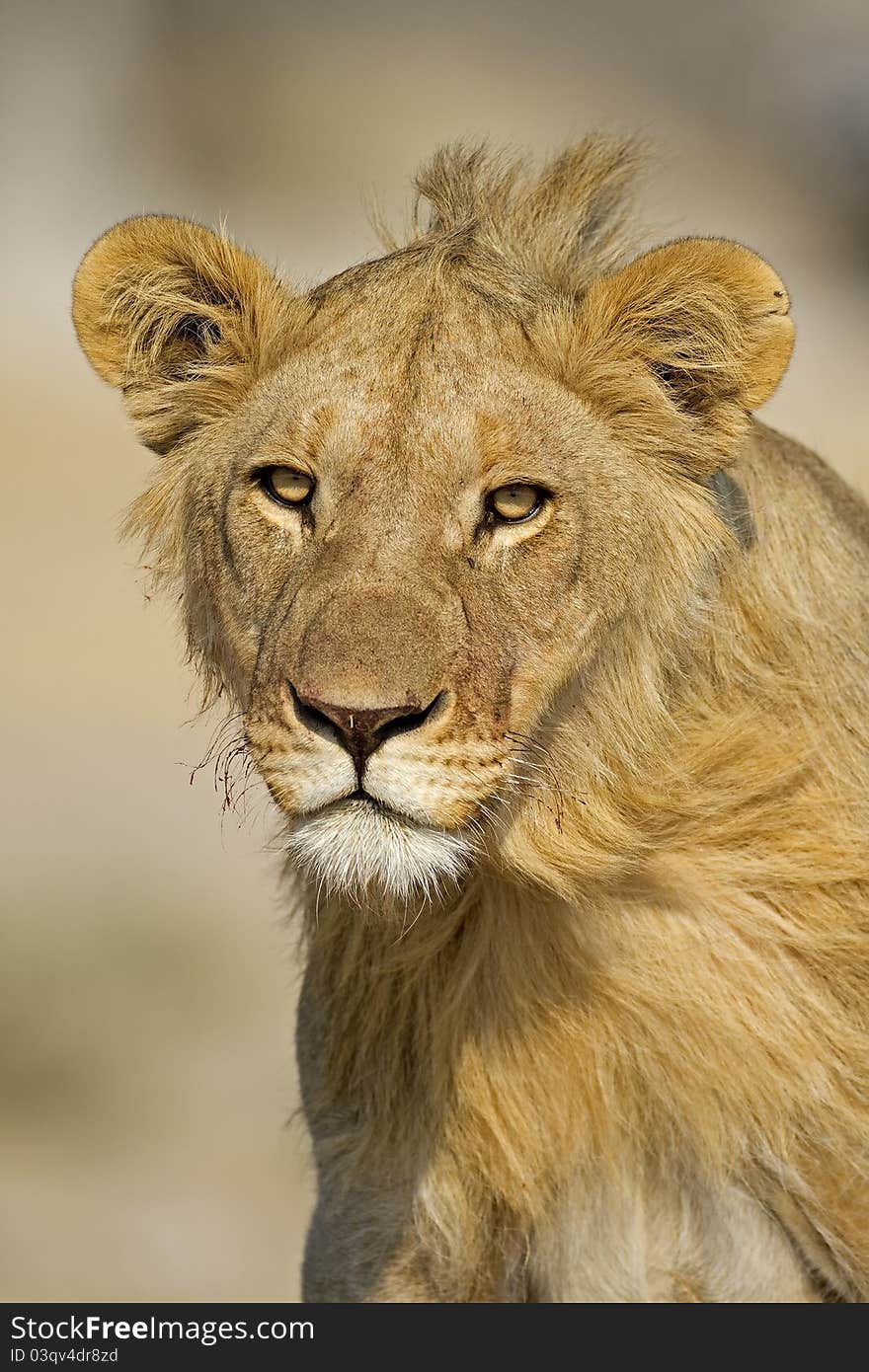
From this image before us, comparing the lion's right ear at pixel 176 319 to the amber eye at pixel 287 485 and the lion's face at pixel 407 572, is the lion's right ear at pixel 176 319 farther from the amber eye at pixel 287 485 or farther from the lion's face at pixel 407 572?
the amber eye at pixel 287 485

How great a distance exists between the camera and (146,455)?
17.6 m

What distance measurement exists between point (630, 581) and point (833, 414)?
15.1 metres

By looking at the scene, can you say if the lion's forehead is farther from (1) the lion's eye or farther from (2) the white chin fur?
(2) the white chin fur

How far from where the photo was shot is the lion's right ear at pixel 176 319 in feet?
11.7

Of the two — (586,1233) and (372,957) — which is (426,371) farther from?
(586,1233)

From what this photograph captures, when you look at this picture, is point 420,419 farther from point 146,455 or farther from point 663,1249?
point 146,455

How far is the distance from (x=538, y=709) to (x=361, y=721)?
0.49 metres

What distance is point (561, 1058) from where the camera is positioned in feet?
12.6

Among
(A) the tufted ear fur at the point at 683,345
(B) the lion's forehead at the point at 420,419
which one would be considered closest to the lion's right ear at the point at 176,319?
(B) the lion's forehead at the point at 420,419

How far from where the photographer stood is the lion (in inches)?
120

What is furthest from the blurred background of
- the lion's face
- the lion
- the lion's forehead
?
the lion's forehead

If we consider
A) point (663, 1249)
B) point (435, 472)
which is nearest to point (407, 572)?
point (435, 472)
